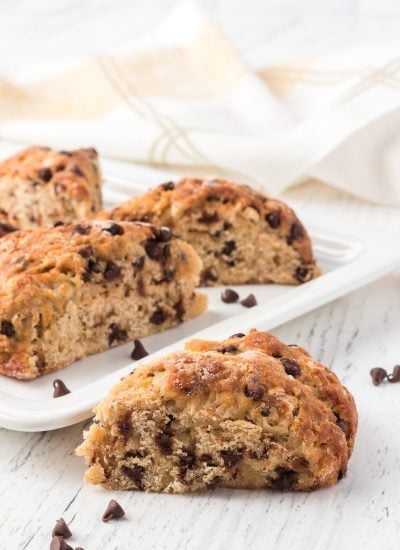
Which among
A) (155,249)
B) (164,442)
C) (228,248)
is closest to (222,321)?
(155,249)

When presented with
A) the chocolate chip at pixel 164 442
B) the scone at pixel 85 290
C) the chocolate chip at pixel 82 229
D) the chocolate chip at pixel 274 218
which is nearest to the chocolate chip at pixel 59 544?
the chocolate chip at pixel 164 442

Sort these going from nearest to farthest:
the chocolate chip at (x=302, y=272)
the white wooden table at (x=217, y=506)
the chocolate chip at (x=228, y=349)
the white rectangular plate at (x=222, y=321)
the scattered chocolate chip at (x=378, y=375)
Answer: the white wooden table at (x=217, y=506)
the chocolate chip at (x=228, y=349)
the white rectangular plate at (x=222, y=321)
the scattered chocolate chip at (x=378, y=375)
the chocolate chip at (x=302, y=272)

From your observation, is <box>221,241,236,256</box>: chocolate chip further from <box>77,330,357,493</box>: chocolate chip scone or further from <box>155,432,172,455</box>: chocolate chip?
<box>155,432,172,455</box>: chocolate chip

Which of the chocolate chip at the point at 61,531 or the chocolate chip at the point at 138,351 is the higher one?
the chocolate chip at the point at 61,531

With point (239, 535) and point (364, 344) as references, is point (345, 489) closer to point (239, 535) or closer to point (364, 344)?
point (239, 535)

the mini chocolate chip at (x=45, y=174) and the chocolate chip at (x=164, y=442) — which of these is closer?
the chocolate chip at (x=164, y=442)

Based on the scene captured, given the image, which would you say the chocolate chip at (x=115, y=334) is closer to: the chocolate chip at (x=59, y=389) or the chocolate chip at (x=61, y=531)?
the chocolate chip at (x=59, y=389)

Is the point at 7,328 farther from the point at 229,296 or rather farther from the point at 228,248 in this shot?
the point at 228,248

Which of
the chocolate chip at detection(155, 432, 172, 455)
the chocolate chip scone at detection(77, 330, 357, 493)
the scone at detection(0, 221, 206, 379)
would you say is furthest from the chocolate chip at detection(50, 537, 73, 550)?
the scone at detection(0, 221, 206, 379)
